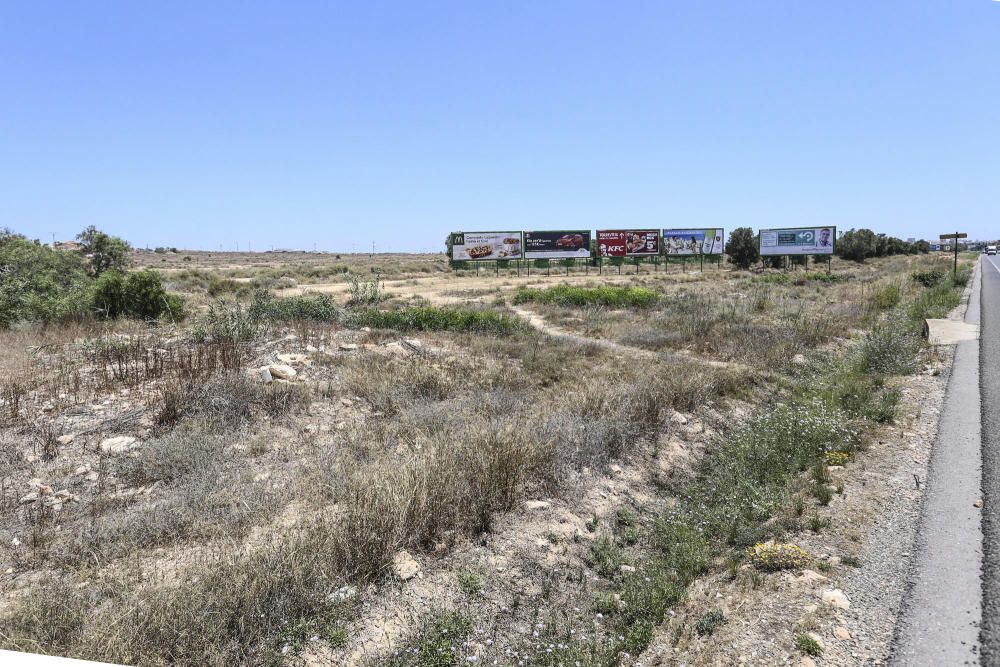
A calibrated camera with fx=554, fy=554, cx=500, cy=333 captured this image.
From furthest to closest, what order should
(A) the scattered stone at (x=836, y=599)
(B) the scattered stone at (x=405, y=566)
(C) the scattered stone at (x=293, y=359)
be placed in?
(C) the scattered stone at (x=293, y=359) < (B) the scattered stone at (x=405, y=566) < (A) the scattered stone at (x=836, y=599)

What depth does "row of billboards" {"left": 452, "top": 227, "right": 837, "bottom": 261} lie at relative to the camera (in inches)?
2229

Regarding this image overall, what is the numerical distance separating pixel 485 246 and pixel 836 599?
55993 mm

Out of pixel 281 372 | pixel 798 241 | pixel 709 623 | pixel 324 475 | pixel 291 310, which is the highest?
pixel 798 241

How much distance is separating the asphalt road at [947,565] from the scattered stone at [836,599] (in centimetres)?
31

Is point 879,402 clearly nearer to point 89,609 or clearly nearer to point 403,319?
point 89,609

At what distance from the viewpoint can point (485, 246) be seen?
5859 centimetres

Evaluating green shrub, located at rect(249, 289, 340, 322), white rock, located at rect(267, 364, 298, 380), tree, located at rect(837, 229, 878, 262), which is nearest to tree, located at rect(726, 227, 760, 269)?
tree, located at rect(837, 229, 878, 262)

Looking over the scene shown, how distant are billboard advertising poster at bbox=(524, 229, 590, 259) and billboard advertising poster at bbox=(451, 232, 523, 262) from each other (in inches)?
57.4

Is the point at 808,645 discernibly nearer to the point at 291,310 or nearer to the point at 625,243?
the point at 291,310

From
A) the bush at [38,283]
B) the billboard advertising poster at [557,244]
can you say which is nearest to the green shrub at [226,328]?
the bush at [38,283]

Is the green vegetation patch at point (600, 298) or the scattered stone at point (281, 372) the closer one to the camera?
the scattered stone at point (281, 372)

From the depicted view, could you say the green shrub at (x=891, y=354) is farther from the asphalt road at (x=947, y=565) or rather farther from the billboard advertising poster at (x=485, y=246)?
the billboard advertising poster at (x=485, y=246)

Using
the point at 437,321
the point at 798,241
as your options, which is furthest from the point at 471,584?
the point at 798,241

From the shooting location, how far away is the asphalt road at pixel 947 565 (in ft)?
10.8
